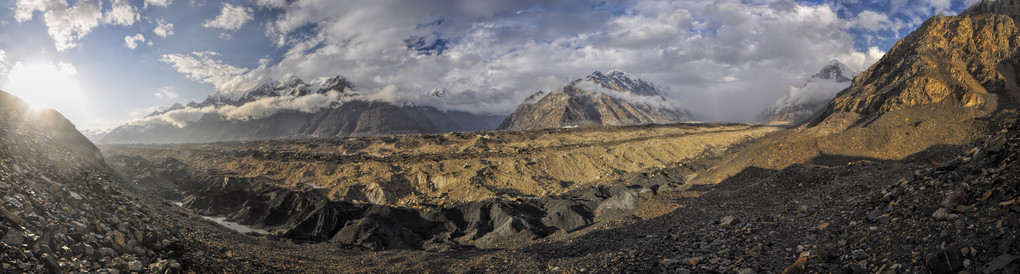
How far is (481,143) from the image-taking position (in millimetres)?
61812

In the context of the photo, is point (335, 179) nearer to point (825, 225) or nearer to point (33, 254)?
point (33, 254)

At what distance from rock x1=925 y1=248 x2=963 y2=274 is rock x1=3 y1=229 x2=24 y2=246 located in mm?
14728

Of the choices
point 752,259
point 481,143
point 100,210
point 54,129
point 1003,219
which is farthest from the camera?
point 481,143

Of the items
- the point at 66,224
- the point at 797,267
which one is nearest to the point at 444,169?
the point at 66,224

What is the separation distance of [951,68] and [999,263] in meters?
61.3

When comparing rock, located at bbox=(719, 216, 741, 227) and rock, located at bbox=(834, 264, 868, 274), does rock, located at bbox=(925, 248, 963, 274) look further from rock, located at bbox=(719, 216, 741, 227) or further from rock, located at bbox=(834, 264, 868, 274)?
rock, located at bbox=(719, 216, 741, 227)

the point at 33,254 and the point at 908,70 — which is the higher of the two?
the point at 908,70

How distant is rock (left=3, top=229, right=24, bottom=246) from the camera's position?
22.5 ft

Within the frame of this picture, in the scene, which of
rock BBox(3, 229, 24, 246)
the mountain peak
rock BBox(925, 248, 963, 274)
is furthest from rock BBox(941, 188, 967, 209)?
the mountain peak

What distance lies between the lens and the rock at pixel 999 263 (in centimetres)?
525

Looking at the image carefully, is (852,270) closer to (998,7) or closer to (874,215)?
(874,215)

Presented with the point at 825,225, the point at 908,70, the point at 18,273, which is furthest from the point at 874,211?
the point at 908,70

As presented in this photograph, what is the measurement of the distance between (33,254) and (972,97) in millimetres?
63215

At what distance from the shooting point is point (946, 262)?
5.90 meters
